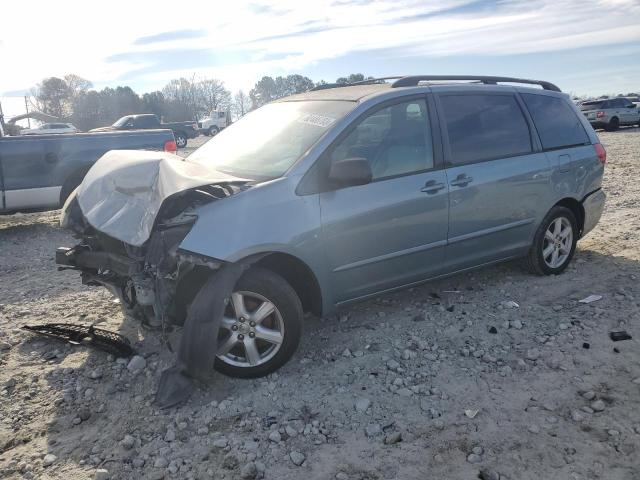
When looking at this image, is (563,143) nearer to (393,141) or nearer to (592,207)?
(592,207)

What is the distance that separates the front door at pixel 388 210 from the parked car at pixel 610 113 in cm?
2496

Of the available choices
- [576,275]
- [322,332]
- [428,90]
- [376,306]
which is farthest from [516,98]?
[322,332]

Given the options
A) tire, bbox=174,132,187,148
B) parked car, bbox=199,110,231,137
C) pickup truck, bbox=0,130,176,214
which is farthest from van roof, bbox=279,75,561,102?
parked car, bbox=199,110,231,137

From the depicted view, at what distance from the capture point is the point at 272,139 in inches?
163

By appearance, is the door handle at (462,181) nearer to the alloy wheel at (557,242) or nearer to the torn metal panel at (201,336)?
the alloy wheel at (557,242)

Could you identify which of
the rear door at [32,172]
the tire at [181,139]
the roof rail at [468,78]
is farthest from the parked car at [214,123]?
the roof rail at [468,78]

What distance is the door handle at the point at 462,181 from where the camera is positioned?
13.9 ft

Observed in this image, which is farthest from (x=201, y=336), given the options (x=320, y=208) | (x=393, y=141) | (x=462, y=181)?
(x=462, y=181)

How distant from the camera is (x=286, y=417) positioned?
3168mm

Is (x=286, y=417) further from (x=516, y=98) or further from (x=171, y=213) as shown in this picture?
(x=516, y=98)

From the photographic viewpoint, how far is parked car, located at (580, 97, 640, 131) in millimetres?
25656

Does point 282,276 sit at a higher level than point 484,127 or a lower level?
lower

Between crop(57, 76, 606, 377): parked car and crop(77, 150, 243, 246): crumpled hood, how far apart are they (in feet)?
0.05

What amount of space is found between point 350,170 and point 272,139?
873mm
